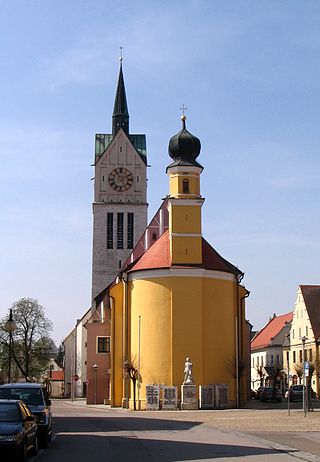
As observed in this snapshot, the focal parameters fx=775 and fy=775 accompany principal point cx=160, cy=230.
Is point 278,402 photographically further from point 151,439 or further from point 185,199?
point 151,439

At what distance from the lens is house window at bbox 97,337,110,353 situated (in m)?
61.2

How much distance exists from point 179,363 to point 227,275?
21.2 ft

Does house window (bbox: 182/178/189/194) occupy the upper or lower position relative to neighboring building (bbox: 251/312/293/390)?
upper

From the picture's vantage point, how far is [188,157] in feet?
160

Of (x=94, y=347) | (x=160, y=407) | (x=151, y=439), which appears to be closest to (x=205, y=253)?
(x=160, y=407)

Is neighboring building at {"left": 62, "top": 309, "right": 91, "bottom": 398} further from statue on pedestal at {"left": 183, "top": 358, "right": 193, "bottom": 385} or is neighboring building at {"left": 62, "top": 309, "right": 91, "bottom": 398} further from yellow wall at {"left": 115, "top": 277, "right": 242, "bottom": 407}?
statue on pedestal at {"left": 183, "top": 358, "right": 193, "bottom": 385}

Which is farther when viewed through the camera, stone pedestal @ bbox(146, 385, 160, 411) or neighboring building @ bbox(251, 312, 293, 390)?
neighboring building @ bbox(251, 312, 293, 390)

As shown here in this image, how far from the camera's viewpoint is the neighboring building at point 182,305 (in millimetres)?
45875

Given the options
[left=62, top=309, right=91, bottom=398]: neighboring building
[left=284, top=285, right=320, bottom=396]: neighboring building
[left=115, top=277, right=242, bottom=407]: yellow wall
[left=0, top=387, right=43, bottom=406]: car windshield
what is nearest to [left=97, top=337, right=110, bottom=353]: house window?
[left=62, top=309, right=91, bottom=398]: neighboring building

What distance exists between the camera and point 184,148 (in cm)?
4834

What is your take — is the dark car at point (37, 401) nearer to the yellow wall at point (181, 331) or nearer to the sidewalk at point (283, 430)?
the sidewalk at point (283, 430)

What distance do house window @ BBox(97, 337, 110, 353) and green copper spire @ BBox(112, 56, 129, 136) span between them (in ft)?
93.2

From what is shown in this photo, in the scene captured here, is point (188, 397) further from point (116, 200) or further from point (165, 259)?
point (116, 200)

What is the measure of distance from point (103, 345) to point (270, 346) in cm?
3016
